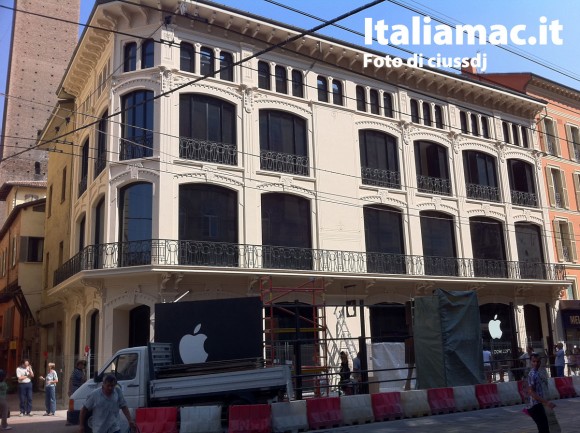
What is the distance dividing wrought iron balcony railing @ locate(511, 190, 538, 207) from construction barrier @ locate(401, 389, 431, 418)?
61.3ft

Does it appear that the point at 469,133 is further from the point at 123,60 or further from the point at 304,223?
the point at 123,60

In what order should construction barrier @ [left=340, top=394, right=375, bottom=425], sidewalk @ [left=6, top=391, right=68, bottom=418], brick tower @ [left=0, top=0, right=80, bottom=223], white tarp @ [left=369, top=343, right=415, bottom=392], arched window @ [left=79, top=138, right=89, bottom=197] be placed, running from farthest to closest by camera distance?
brick tower @ [left=0, top=0, right=80, bottom=223] → arched window @ [left=79, top=138, right=89, bottom=197] → sidewalk @ [left=6, top=391, right=68, bottom=418] → white tarp @ [left=369, top=343, right=415, bottom=392] → construction barrier @ [left=340, top=394, right=375, bottom=425]

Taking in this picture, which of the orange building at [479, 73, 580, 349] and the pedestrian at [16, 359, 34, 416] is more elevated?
the orange building at [479, 73, 580, 349]

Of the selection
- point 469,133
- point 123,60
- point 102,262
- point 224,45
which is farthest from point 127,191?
point 469,133

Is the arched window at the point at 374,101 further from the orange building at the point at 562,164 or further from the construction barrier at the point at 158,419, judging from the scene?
the construction barrier at the point at 158,419

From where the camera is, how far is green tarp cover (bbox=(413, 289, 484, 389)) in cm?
1502

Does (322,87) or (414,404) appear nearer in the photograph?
(414,404)

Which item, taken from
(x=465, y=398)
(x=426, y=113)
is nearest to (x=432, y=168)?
(x=426, y=113)

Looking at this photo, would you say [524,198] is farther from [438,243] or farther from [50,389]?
[50,389]

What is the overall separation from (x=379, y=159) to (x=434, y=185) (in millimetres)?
3245

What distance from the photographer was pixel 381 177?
84.2 feet

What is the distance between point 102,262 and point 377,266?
1073 cm

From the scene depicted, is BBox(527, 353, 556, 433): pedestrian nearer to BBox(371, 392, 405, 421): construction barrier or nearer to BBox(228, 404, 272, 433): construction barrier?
BBox(371, 392, 405, 421): construction barrier

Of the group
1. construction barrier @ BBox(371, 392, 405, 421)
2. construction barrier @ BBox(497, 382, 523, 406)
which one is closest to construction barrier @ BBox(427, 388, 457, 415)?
construction barrier @ BBox(371, 392, 405, 421)
